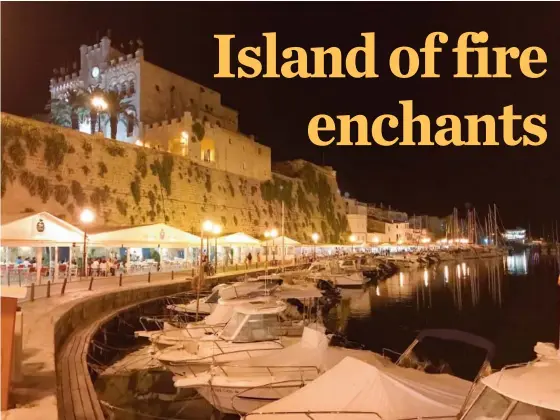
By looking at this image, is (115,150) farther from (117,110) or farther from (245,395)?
(245,395)

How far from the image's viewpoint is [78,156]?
86.5ft

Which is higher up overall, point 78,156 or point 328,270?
point 78,156

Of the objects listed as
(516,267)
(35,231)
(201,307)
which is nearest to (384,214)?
(516,267)

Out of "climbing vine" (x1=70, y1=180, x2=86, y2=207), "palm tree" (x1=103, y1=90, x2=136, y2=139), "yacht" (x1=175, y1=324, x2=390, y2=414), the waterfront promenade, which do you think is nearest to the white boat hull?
"yacht" (x1=175, y1=324, x2=390, y2=414)

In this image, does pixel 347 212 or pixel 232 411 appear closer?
pixel 232 411

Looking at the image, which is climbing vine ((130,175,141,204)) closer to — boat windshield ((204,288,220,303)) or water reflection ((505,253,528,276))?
boat windshield ((204,288,220,303))

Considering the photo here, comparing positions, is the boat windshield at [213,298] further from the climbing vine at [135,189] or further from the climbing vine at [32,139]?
the climbing vine at [135,189]

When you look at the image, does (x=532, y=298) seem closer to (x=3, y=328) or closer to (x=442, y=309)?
(x=442, y=309)

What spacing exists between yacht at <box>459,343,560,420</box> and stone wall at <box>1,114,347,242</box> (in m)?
21.9

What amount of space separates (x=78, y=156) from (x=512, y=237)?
17781 cm

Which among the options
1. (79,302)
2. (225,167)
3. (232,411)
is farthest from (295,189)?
(232,411)

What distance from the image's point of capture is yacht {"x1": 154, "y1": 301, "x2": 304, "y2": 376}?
412 inches

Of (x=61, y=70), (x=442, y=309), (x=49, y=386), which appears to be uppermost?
(x=61, y=70)

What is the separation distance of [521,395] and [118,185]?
2710 centimetres
